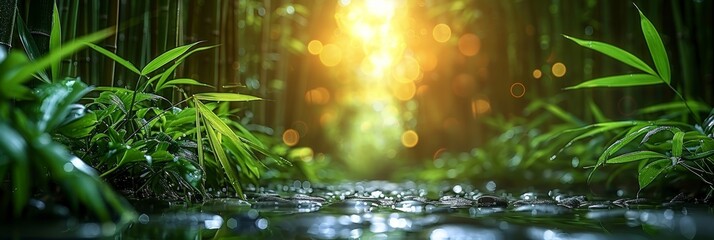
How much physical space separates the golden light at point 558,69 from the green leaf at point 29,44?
2.39 metres

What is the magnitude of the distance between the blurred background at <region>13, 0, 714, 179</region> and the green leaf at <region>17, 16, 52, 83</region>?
74 mm

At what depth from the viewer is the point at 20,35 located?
125cm

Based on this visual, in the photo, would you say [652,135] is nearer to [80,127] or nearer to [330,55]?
[80,127]

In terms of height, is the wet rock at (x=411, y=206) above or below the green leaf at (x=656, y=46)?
below

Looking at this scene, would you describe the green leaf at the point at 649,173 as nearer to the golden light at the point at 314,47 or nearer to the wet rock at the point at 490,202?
the wet rock at the point at 490,202

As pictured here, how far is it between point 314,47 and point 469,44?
935 mm

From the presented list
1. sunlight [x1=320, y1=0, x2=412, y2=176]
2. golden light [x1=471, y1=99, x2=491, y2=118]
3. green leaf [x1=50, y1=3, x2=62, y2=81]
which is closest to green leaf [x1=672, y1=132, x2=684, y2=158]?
green leaf [x1=50, y1=3, x2=62, y2=81]

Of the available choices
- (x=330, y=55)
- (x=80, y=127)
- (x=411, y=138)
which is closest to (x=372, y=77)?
(x=411, y=138)

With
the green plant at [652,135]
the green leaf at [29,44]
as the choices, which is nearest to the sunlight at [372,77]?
the green plant at [652,135]

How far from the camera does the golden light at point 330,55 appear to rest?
4.41m

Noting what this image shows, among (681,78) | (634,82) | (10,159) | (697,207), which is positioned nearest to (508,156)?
(681,78)

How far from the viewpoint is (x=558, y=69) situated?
3186mm

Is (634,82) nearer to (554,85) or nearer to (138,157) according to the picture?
(138,157)

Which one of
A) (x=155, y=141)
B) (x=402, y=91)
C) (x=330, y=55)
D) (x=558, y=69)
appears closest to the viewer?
(x=155, y=141)
